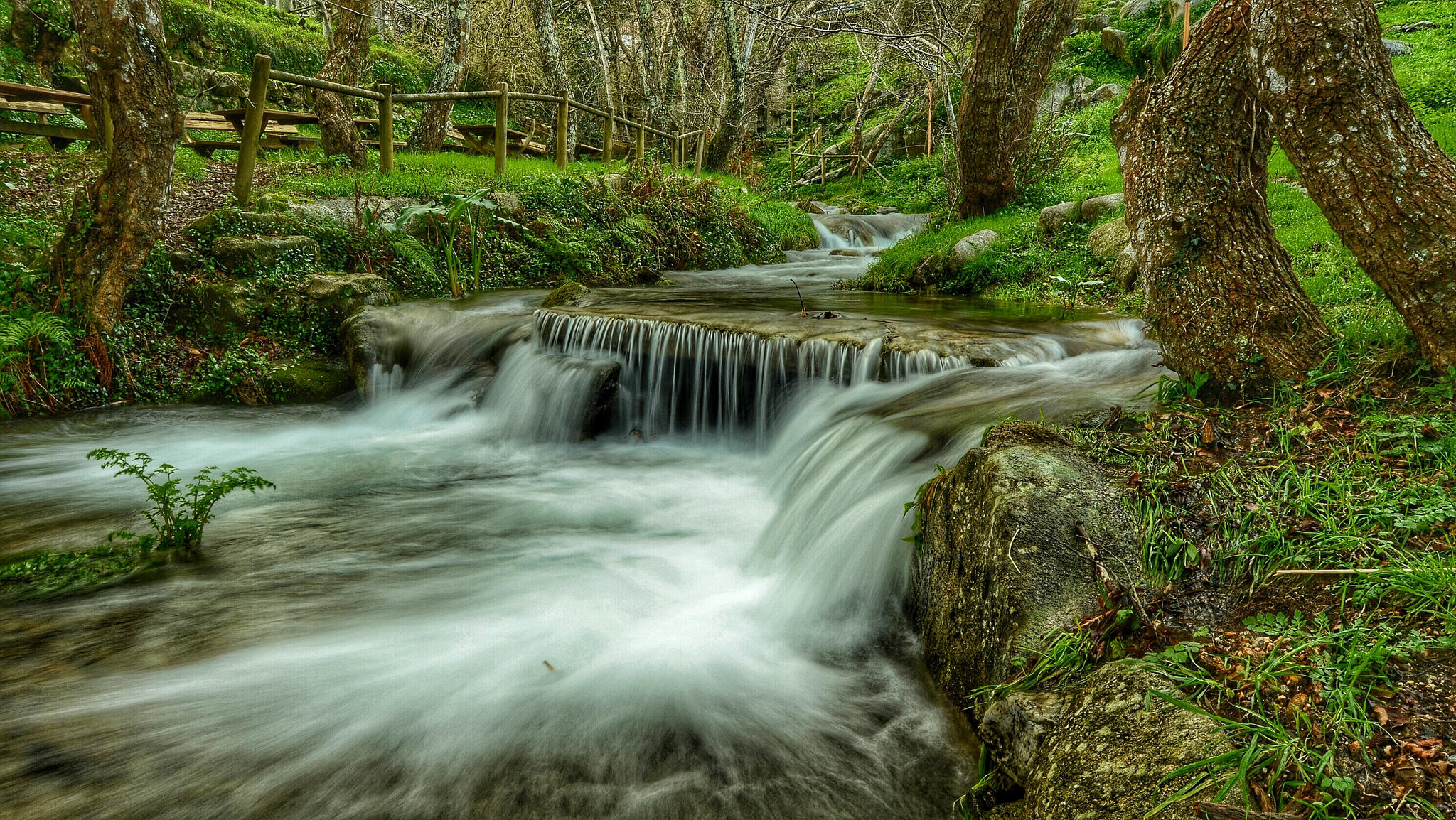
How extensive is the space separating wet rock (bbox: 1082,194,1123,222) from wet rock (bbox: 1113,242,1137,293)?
1370 millimetres

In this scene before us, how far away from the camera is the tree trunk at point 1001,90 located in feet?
34.5

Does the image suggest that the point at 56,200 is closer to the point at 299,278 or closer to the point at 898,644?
the point at 299,278

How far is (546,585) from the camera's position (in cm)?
446

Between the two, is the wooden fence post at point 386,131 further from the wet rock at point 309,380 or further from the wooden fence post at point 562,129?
the wet rock at point 309,380

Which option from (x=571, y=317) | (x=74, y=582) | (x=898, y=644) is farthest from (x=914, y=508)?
(x=571, y=317)

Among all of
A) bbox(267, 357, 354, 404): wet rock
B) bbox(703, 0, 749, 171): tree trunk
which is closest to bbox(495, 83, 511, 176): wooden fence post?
bbox(703, 0, 749, 171): tree trunk

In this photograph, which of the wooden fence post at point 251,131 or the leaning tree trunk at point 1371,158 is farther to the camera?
the wooden fence post at point 251,131

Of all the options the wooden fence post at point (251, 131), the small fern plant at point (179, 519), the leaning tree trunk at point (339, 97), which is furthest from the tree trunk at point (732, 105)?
the small fern plant at point (179, 519)

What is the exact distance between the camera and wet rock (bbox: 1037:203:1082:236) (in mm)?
10680

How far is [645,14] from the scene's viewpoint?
1839 centimetres

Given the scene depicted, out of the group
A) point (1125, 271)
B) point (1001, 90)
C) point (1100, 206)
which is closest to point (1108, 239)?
point (1125, 271)

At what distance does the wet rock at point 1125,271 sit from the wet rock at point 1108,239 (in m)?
0.19

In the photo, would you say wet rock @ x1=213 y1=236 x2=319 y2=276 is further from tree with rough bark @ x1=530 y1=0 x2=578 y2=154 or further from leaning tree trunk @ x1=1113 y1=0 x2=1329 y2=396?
leaning tree trunk @ x1=1113 y1=0 x2=1329 y2=396

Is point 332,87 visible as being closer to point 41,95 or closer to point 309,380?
point 41,95
